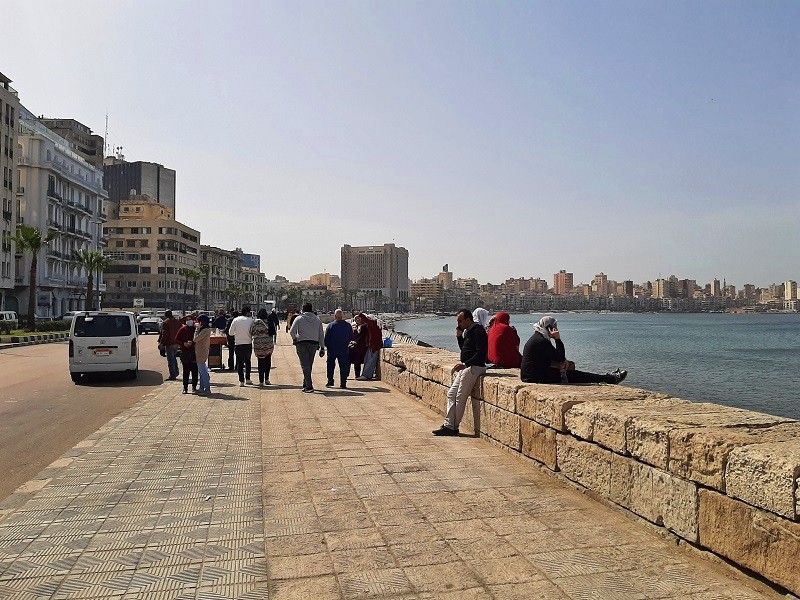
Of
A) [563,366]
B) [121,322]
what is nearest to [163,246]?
[121,322]

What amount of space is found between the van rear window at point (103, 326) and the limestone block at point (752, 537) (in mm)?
14208

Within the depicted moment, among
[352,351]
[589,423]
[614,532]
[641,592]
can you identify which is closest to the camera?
[641,592]

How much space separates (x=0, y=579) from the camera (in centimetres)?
369

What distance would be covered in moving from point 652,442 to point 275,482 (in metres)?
3.15

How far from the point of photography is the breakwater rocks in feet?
11.1

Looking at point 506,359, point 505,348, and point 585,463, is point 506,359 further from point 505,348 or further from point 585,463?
point 585,463

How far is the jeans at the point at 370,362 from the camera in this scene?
614 inches

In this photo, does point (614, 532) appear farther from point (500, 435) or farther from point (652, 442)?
point (500, 435)

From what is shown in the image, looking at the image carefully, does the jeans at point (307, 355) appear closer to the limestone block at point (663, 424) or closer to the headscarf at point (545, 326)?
the headscarf at point (545, 326)

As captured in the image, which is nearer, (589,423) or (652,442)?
(652,442)

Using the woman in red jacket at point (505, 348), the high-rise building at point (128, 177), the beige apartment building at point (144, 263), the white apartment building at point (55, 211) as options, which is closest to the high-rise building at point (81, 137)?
the beige apartment building at point (144, 263)

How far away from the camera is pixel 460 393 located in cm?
796

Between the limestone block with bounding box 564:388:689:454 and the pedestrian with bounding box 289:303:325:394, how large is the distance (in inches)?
296

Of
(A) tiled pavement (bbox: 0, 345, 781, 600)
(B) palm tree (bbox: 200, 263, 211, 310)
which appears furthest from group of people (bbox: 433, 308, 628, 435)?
(B) palm tree (bbox: 200, 263, 211, 310)
